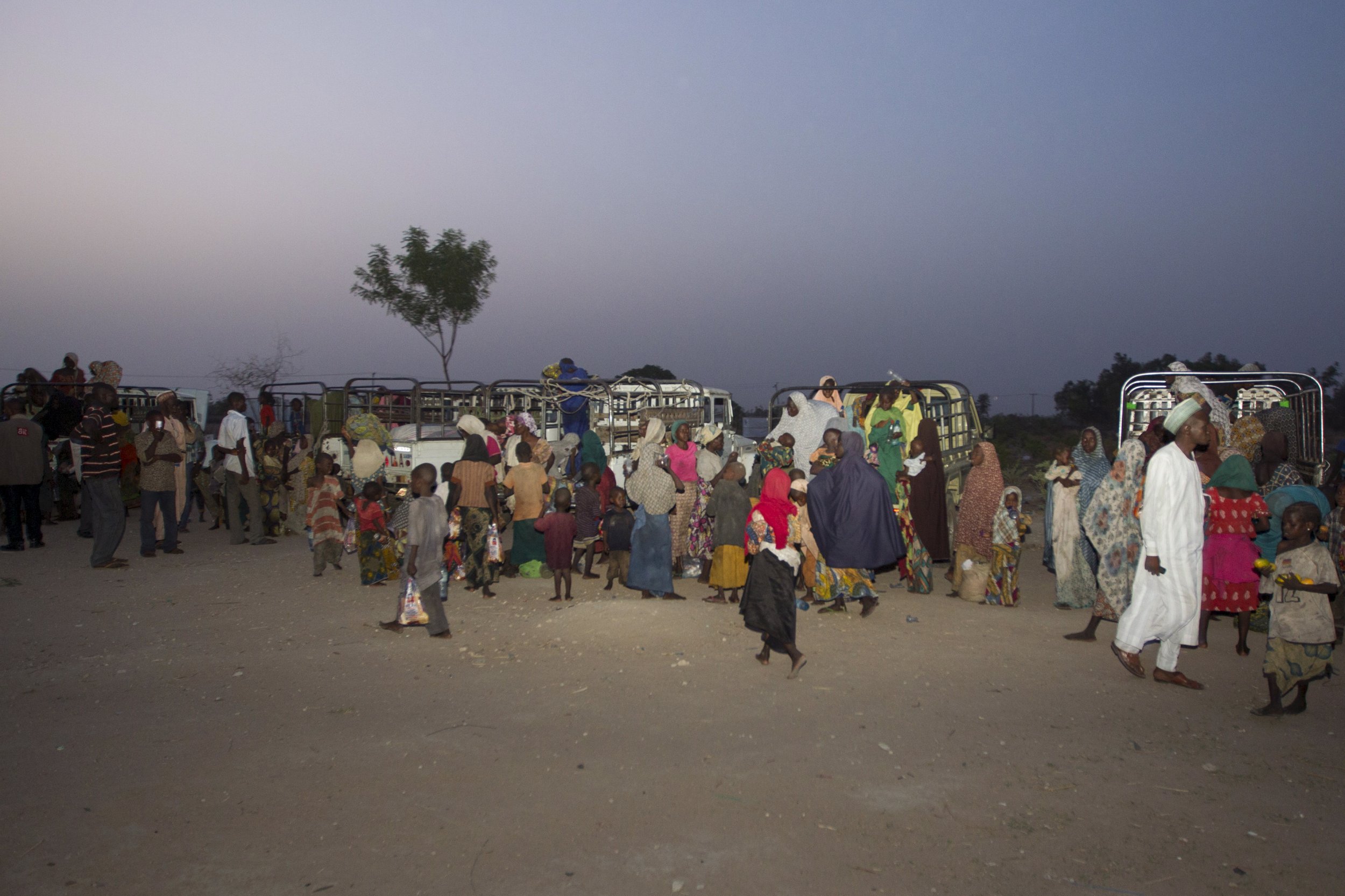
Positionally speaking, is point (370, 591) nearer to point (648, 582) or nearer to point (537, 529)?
point (537, 529)

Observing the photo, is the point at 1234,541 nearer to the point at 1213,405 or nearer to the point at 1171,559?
the point at 1171,559

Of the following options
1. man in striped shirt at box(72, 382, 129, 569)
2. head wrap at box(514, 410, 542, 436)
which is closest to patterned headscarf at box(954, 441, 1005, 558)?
head wrap at box(514, 410, 542, 436)

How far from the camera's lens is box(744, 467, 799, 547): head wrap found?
6852 millimetres

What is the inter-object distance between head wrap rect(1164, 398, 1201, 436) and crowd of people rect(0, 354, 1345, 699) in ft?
0.07

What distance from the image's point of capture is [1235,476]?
711cm

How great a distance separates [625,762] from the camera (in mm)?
4906

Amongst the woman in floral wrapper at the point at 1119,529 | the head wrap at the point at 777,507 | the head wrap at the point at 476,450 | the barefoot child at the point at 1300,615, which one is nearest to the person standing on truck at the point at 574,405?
the head wrap at the point at 476,450

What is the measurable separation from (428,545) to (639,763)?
319 cm

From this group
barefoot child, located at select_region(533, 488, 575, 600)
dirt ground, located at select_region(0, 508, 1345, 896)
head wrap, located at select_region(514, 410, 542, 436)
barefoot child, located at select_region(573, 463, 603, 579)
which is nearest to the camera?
dirt ground, located at select_region(0, 508, 1345, 896)

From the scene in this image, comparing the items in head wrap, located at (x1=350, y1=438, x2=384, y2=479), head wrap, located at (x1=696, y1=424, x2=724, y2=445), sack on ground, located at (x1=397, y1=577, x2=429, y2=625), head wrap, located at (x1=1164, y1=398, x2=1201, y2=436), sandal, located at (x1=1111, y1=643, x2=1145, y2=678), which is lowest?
sandal, located at (x1=1111, y1=643, x2=1145, y2=678)

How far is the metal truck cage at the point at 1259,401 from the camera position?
1042 cm

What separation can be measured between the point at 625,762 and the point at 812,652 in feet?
8.62

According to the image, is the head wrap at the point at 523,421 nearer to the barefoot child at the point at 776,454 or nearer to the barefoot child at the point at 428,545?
the barefoot child at the point at 776,454

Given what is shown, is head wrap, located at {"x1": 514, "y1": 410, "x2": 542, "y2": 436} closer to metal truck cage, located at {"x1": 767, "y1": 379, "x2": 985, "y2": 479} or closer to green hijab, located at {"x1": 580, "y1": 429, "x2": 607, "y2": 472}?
green hijab, located at {"x1": 580, "y1": 429, "x2": 607, "y2": 472}
